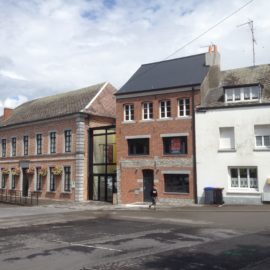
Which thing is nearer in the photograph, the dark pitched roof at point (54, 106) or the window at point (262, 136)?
the window at point (262, 136)

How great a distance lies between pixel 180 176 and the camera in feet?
95.4

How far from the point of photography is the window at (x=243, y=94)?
89.1 feet

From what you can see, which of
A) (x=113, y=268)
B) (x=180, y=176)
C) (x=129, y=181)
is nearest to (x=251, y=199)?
(x=180, y=176)

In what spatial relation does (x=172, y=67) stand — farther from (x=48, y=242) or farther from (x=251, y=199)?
(x=48, y=242)

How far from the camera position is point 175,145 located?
2945cm

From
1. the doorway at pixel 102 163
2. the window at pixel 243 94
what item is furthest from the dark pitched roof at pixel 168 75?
the doorway at pixel 102 163

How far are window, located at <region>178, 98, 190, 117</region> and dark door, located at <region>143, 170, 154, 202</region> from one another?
4.85 metres

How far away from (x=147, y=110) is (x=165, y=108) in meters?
1.55

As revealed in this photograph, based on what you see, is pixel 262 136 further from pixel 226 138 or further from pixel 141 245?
pixel 141 245

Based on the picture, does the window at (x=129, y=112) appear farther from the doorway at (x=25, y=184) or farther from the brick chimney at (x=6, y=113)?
the brick chimney at (x=6, y=113)

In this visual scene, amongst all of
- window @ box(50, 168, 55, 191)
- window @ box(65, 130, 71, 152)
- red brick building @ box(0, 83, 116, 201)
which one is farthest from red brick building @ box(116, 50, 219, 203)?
window @ box(50, 168, 55, 191)

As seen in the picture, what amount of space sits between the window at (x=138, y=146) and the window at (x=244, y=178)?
262 inches

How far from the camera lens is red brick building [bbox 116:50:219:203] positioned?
28.8 meters

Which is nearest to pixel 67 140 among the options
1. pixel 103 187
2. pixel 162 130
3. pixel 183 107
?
pixel 103 187
